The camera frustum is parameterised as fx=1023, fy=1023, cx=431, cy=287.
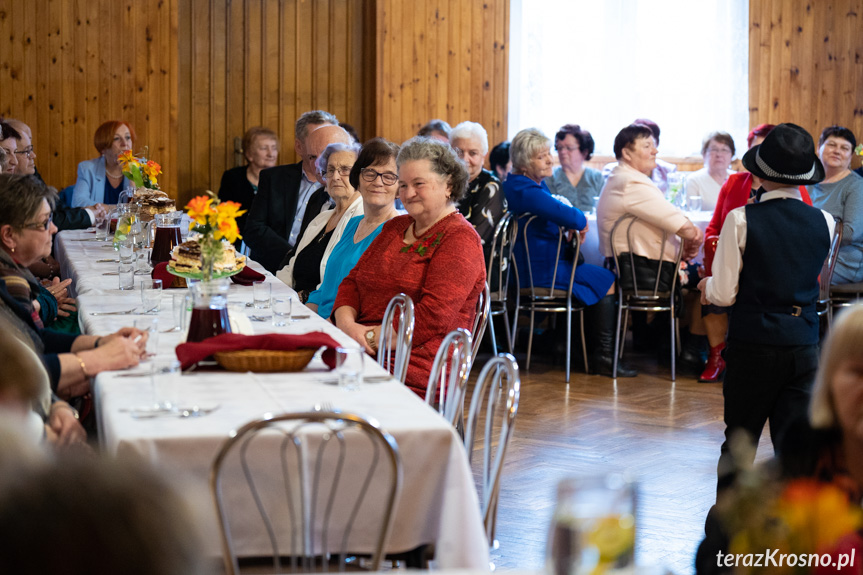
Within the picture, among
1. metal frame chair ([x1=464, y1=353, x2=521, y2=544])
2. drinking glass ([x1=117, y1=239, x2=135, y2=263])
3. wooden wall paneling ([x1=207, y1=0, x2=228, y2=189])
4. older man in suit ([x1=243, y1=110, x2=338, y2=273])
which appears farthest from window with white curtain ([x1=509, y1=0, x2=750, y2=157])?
metal frame chair ([x1=464, y1=353, x2=521, y2=544])

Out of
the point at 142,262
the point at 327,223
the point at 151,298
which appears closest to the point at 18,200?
the point at 151,298

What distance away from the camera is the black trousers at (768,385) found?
3.37 m

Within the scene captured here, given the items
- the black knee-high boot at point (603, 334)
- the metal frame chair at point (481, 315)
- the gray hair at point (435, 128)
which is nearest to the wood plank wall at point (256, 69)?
the gray hair at point (435, 128)

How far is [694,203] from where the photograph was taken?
686cm

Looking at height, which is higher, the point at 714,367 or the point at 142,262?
the point at 142,262

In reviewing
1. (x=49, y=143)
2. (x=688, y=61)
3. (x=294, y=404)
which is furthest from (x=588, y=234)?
(x=294, y=404)

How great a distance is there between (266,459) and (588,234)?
475cm

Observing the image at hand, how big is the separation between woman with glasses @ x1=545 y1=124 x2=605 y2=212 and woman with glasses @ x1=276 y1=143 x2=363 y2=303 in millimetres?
2800

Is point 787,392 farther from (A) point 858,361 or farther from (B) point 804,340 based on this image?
(A) point 858,361

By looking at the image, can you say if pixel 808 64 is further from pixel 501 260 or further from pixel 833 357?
pixel 833 357

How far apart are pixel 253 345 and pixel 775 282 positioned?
5.89 feet

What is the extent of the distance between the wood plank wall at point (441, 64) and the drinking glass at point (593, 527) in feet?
23.2

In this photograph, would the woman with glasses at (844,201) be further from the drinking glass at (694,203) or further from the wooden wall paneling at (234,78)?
the wooden wall paneling at (234,78)

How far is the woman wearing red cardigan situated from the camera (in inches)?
216
